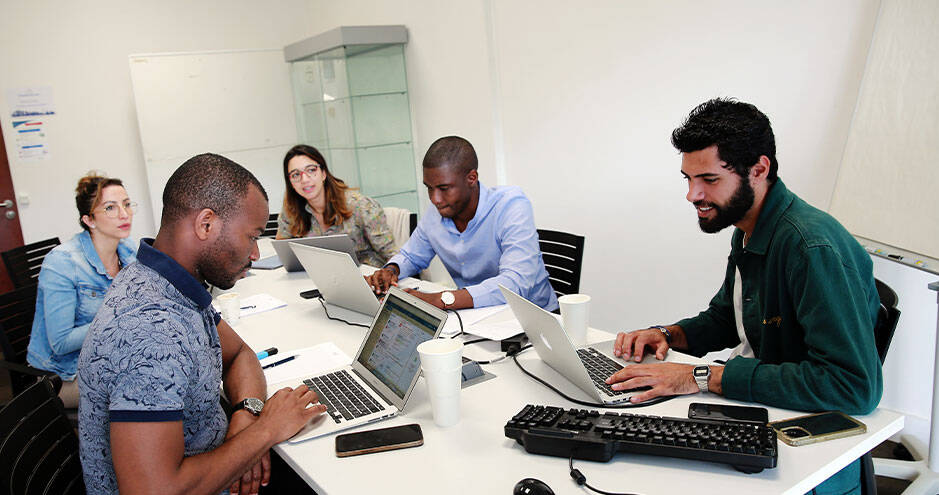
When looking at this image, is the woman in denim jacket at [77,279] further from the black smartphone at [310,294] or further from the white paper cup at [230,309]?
the black smartphone at [310,294]

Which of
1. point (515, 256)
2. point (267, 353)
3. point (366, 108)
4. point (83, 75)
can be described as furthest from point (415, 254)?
point (83, 75)

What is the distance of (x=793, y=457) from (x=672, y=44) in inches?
90.2

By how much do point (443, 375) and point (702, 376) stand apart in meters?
0.57

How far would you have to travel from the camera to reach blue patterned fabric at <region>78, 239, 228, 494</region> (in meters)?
1.17

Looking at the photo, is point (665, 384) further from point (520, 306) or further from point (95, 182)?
point (95, 182)

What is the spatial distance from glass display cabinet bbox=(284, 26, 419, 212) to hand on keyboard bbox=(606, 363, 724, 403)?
11.2 feet

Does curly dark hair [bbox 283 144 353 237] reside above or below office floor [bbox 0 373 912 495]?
above

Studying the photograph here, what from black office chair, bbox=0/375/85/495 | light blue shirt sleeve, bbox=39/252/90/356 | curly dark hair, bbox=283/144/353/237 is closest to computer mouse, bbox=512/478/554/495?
black office chair, bbox=0/375/85/495

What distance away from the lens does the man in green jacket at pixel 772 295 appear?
4.15 feet

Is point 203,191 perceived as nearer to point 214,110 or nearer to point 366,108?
point 366,108

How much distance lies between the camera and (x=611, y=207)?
345 centimetres

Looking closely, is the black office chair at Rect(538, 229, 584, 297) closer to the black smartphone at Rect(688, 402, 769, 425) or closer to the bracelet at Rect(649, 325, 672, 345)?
the bracelet at Rect(649, 325, 672, 345)

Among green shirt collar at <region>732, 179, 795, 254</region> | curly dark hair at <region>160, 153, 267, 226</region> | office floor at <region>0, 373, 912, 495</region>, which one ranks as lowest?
office floor at <region>0, 373, 912, 495</region>

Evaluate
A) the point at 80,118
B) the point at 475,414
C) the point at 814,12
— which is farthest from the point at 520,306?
the point at 80,118
